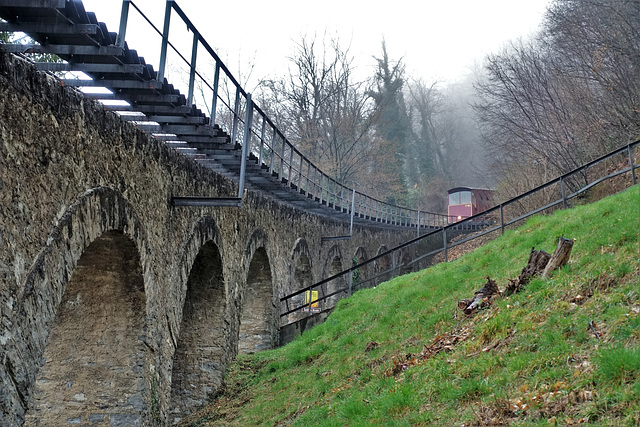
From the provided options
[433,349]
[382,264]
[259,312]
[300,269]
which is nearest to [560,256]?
[433,349]

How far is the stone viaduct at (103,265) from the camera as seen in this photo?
377cm

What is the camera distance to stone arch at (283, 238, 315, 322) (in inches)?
567

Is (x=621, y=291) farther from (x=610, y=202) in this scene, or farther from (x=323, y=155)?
(x=323, y=155)

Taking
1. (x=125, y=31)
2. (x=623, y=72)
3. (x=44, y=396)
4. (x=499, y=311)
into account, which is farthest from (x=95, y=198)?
(x=623, y=72)

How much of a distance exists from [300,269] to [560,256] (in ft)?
35.5

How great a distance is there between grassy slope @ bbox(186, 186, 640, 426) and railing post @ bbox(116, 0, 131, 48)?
13.0 feet

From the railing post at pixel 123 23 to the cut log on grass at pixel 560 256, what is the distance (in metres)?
5.06

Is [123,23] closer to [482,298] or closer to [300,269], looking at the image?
[482,298]

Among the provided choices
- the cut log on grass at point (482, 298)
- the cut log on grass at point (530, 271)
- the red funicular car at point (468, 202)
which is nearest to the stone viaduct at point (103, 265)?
the cut log on grass at point (482, 298)

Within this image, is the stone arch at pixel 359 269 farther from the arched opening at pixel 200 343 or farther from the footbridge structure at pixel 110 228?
the arched opening at pixel 200 343

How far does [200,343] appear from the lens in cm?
936

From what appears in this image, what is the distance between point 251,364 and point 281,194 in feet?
13.9

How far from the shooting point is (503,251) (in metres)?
9.19

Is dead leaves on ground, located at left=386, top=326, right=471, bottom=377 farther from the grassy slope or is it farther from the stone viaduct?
the stone viaduct
